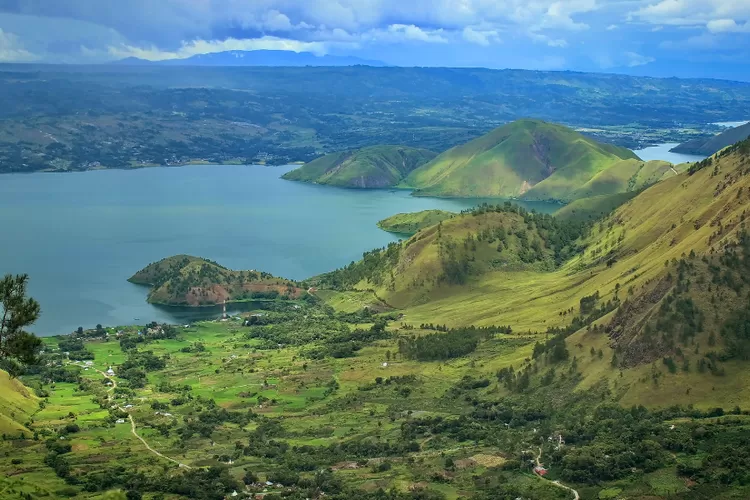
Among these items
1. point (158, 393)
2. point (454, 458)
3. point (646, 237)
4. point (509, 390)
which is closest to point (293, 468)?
point (454, 458)

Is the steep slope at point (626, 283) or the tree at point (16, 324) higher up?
the tree at point (16, 324)

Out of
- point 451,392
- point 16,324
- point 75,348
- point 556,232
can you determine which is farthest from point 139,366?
point 556,232

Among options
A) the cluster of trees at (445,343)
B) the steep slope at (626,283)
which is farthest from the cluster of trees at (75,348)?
the steep slope at (626,283)

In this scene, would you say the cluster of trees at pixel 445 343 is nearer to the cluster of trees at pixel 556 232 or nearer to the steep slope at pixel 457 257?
the steep slope at pixel 457 257

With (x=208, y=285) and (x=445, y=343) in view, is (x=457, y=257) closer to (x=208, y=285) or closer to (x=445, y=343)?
(x=208, y=285)

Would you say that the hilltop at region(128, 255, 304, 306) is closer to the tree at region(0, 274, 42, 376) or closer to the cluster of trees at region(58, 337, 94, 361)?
the cluster of trees at region(58, 337, 94, 361)

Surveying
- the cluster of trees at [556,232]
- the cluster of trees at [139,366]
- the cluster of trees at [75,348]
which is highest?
the cluster of trees at [556,232]

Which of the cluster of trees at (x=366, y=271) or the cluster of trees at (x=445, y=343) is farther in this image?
the cluster of trees at (x=366, y=271)

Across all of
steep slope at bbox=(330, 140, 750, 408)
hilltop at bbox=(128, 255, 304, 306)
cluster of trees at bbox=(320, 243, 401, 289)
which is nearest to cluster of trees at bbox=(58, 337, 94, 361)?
hilltop at bbox=(128, 255, 304, 306)
